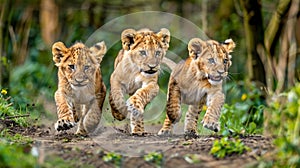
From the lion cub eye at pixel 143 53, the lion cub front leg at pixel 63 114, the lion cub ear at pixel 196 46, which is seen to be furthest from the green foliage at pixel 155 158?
the lion cub ear at pixel 196 46

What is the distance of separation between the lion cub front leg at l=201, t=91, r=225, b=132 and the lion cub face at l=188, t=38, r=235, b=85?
148 millimetres

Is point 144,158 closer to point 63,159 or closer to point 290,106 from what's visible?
point 63,159

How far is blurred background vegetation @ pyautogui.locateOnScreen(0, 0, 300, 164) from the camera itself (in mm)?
8680

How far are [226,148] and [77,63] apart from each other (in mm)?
1701

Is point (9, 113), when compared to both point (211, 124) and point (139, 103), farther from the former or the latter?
point (211, 124)

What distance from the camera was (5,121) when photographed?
23.9 ft

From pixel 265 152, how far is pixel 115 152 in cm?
114

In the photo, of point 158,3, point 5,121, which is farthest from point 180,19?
point 5,121

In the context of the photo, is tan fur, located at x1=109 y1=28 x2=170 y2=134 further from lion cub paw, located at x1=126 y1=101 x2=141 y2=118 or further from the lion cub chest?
the lion cub chest

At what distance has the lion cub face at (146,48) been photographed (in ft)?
21.9

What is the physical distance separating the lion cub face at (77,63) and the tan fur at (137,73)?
27 cm

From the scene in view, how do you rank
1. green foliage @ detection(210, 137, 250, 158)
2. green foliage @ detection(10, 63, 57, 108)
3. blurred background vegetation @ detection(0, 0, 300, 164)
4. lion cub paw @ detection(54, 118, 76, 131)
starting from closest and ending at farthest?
green foliage @ detection(210, 137, 250, 158) < lion cub paw @ detection(54, 118, 76, 131) < blurred background vegetation @ detection(0, 0, 300, 164) < green foliage @ detection(10, 63, 57, 108)

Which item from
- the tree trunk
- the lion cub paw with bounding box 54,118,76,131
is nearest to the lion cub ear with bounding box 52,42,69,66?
the lion cub paw with bounding box 54,118,76,131

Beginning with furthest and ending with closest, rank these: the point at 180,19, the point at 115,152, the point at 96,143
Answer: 1. the point at 180,19
2. the point at 96,143
3. the point at 115,152
